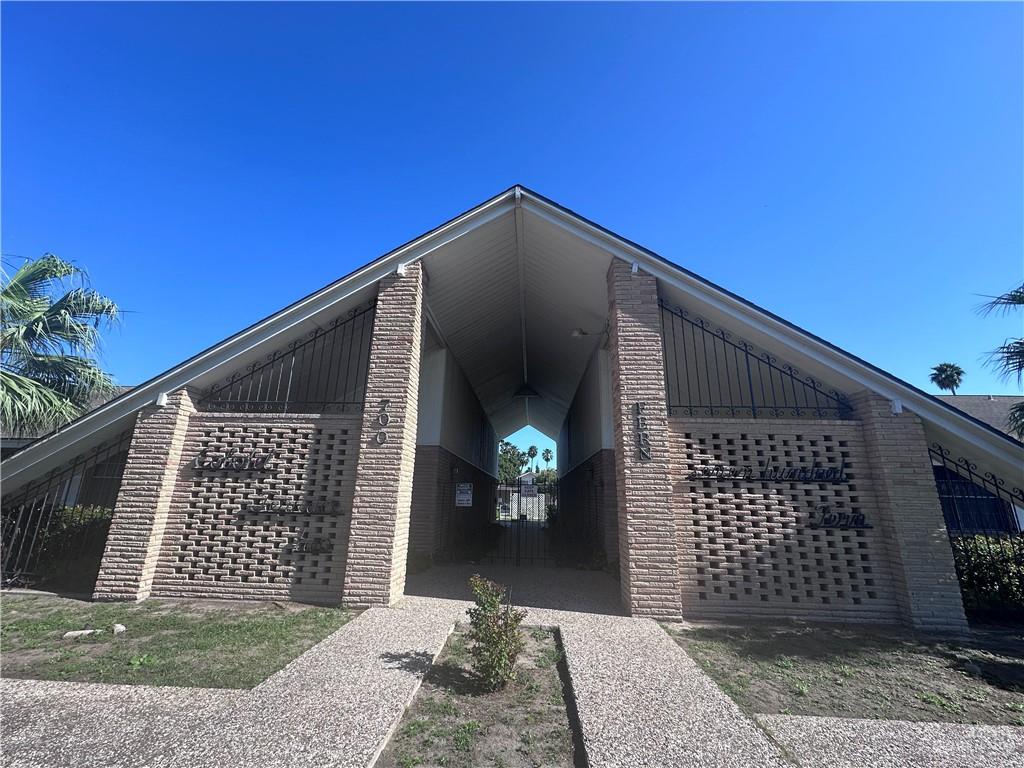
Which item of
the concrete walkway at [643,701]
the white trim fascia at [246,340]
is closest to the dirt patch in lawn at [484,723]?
A: the concrete walkway at [643,701]

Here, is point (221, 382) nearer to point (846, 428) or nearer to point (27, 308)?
point (27, 308)

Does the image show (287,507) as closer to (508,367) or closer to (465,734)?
(465,734)

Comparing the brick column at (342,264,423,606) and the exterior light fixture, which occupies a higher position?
the exterior light fixture

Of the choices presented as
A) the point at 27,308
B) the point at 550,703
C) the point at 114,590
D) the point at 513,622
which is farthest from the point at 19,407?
the point at 550,703

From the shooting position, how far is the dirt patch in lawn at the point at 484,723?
2.99 m

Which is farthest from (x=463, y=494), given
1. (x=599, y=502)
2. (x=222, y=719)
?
(x=222, y=719)

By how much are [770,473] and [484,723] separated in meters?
5.86

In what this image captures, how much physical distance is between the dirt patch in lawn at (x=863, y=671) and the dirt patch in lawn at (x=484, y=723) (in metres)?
1.74

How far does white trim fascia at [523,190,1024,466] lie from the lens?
660 centimetres

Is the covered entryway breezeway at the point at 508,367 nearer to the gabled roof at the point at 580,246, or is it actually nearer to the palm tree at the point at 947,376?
the gabled roof at the point at 580,246

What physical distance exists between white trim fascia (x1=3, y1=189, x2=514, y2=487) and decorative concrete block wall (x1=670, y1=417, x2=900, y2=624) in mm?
5331

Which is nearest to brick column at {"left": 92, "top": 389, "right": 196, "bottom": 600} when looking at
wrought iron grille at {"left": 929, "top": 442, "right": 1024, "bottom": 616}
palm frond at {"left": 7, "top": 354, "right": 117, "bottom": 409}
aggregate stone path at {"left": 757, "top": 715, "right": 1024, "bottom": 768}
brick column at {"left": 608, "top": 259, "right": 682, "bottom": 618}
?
palm frond at {"left": 7, "top": 354, "right": 117, "bottom": 409}

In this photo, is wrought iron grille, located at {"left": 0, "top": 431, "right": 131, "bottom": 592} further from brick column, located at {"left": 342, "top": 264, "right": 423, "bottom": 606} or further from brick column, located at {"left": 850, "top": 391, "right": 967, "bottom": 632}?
brick column, located at {"left": 850, "top": 391, "right": 967, "bottom": 632}

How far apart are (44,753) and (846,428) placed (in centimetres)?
993
